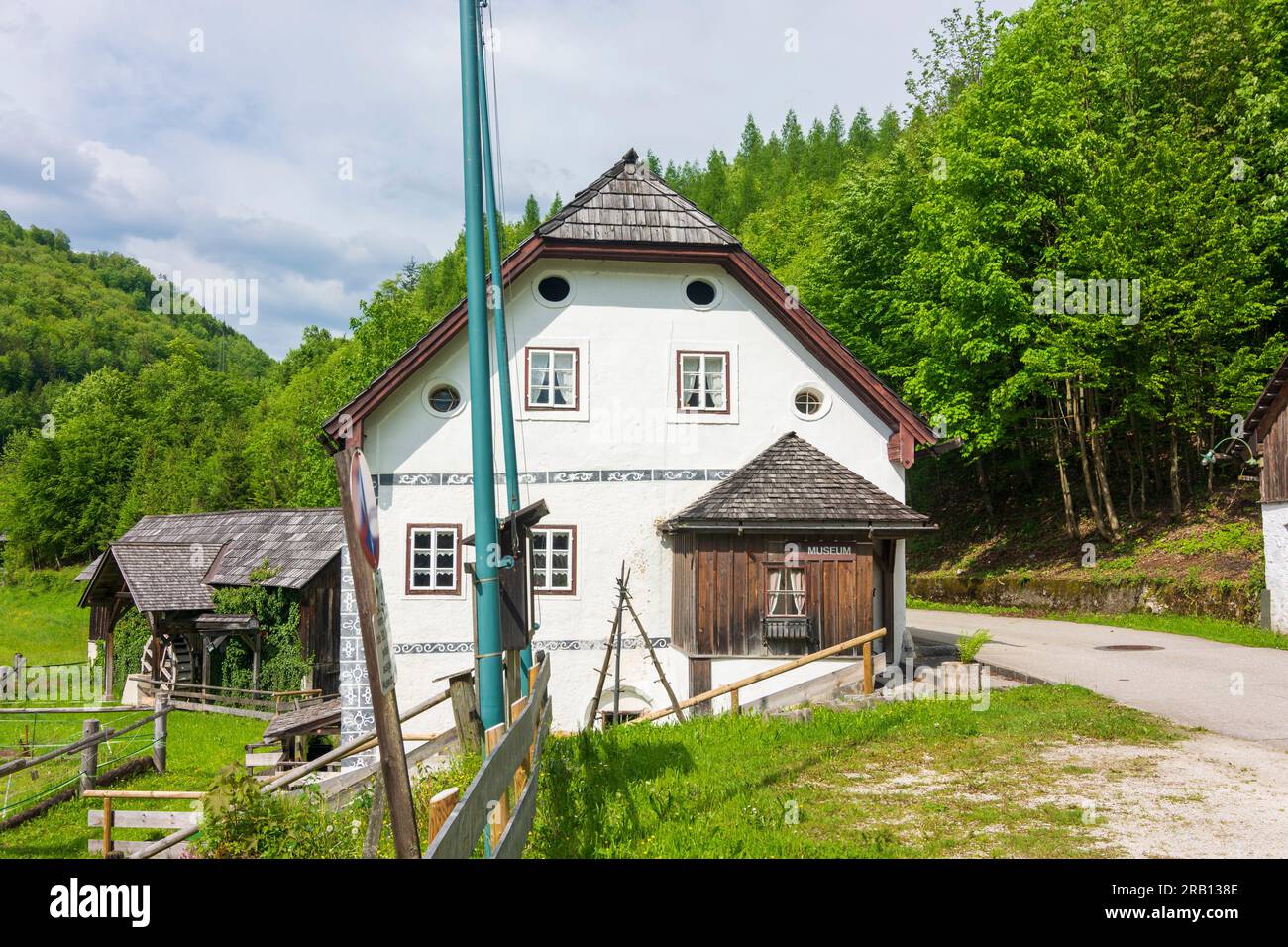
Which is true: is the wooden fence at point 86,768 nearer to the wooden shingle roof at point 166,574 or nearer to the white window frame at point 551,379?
the white window frame at point 551,379

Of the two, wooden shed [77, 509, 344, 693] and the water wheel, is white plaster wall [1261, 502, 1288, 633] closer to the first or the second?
wooden shed [77, 509, 344, 693]

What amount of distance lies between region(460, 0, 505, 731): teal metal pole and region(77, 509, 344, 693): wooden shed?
902 inches

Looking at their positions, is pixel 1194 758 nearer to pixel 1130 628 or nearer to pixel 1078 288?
pixel 1130 628

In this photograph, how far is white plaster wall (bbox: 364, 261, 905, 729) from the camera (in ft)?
52.9

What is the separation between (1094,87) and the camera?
2877 cm

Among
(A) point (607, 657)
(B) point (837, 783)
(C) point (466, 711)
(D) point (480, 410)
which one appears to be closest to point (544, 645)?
(A) point (607, 657)

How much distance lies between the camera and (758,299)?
1712 centimetres

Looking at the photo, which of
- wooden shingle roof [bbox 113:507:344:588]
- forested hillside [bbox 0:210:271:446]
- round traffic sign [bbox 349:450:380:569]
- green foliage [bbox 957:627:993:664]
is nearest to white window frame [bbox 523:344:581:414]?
green foliage [bbox 957:627:993:664]

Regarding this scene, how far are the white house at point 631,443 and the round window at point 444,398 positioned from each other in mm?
39

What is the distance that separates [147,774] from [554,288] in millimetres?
14373

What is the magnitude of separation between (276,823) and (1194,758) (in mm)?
8658

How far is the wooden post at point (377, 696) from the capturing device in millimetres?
3816

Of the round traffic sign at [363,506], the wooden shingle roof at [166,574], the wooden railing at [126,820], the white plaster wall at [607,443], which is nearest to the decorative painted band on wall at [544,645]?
the white plaster wall at [607,443]
